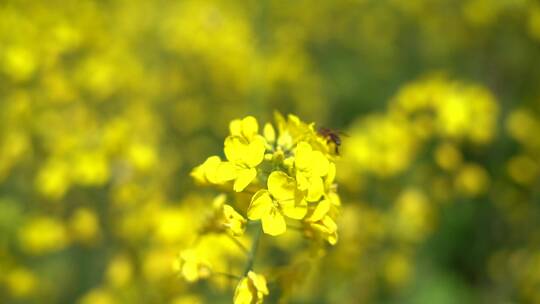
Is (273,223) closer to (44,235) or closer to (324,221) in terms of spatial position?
(324,221)

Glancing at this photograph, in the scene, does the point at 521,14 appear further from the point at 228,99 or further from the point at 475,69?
the point at 228,99

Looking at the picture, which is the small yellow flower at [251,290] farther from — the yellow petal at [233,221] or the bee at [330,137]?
the bee at [330,137]

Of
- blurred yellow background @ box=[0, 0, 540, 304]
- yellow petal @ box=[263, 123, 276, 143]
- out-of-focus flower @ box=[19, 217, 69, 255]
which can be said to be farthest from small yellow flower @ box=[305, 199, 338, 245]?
out-of-focus flower @ box=[19, 217, 69, 255]

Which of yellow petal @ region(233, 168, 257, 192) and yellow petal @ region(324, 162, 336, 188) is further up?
yellow petal @ region(324, 162, 336, 188)

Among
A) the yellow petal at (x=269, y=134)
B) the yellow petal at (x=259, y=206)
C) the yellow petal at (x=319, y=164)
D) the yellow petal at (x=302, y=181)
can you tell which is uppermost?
the yellow petal at (x=269, y=134)

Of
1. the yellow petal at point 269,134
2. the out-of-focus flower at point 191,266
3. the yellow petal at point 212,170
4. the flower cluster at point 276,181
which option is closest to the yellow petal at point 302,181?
the flower cluster at point 276,181

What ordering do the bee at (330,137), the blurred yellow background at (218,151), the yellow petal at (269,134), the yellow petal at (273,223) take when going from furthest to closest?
the blurred yellow background at (218,151) < the yellow petal at (269,134) < the bee at (330,137) < the yellow petal at (273,223)

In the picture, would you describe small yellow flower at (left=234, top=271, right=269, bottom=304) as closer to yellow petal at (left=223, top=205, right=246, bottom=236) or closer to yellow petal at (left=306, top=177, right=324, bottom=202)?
yellow petal at (left=223, top=205, right=246, bottom=236)
